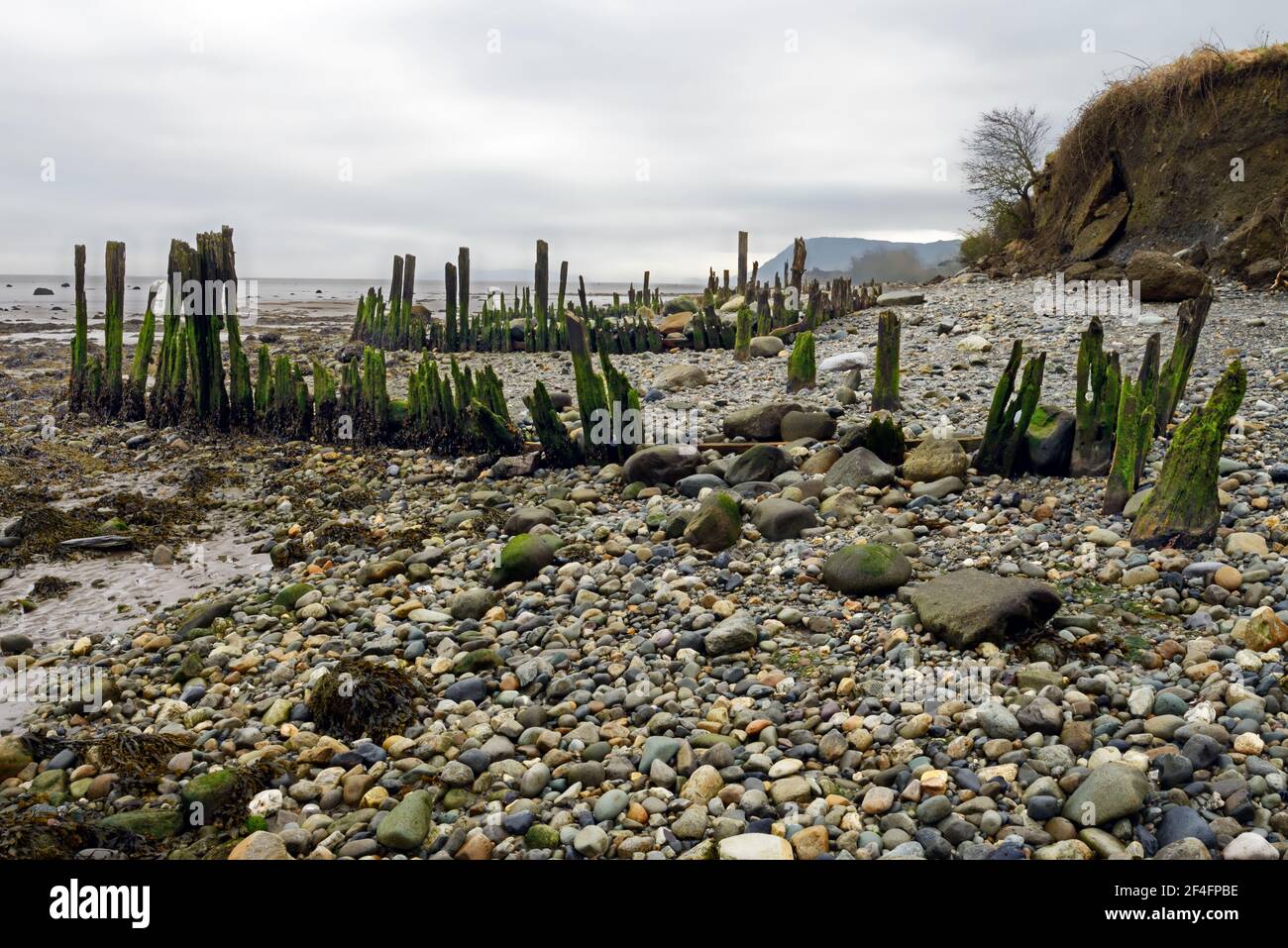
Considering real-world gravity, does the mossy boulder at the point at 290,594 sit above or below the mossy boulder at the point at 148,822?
above

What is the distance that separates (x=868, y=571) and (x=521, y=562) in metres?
2.78

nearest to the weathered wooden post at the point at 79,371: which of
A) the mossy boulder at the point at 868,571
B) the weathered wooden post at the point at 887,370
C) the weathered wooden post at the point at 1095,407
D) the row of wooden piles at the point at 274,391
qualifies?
the row of wooden piles at the point at 274,391

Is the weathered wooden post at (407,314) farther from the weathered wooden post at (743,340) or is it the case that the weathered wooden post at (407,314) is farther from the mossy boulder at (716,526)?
the mossy boulder at (716,526)

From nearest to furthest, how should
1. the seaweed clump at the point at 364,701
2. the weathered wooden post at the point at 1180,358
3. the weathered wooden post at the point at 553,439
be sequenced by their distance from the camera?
the seaweed clump at the point at 364,701, the weathered wooden post at the point at 1180,358, the weathered wooden post at the point at 553,439

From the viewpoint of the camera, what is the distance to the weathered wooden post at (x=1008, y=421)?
26.7ft

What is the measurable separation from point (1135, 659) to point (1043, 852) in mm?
1813

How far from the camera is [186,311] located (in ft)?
49.3

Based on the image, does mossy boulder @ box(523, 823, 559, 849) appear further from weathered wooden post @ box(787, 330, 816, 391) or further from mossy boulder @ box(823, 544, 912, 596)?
weathered wooden post @ box(787, 330, 816, 391)

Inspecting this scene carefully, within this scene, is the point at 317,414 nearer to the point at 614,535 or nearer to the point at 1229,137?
the point at 614,535

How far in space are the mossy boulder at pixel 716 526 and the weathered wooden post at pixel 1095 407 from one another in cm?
309

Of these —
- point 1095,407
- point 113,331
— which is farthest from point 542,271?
point 1095,407

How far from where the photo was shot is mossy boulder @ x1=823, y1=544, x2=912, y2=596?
6.07 meters

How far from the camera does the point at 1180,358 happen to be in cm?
836

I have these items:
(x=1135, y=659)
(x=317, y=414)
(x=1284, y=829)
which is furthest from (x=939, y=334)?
(x=1284, y=829)
